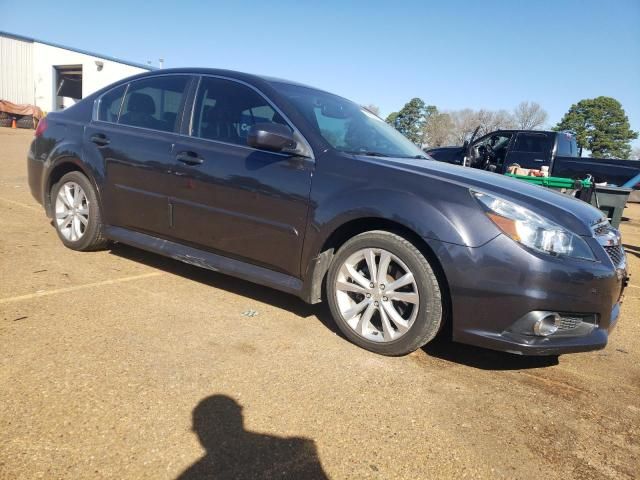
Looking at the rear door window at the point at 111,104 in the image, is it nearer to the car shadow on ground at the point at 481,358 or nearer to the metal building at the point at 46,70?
the car shadow on ground at the point at 481,358

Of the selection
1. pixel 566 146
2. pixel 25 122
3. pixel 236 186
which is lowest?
pixel 25 122

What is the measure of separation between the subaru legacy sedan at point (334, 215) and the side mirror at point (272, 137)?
0.5 inches

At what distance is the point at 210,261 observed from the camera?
11.6ft

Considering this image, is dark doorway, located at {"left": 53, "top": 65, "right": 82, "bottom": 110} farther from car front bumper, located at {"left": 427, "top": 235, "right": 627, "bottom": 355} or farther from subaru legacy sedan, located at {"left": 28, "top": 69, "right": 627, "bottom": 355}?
car front bumper, located at {"left": 427, "top": 235, "right": 627, "bottom": 355}

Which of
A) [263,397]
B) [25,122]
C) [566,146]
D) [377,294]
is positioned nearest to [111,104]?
[377,294]

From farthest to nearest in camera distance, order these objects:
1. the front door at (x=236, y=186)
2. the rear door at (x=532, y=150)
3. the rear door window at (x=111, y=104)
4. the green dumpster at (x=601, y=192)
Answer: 1. the rear door at (x=532, y=150)
2. the green dumpster at (x=601, y=192)
3. the rear door window at (x=111, y=104)
4. the front door at (x=236, y=186)

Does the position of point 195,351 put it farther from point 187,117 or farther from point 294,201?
point 187,117

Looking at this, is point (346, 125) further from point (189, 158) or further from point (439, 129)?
point (439, 129)

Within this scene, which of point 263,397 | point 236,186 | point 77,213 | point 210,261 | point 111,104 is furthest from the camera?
point 77,213

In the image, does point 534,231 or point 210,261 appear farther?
point 210,261

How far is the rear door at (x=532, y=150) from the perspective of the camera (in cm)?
1003

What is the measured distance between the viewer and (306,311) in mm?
3607

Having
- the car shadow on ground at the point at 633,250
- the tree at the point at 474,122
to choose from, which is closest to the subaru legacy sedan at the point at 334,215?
the car shadow on ground at the point at 633,250

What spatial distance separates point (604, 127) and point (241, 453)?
61.9 metres
